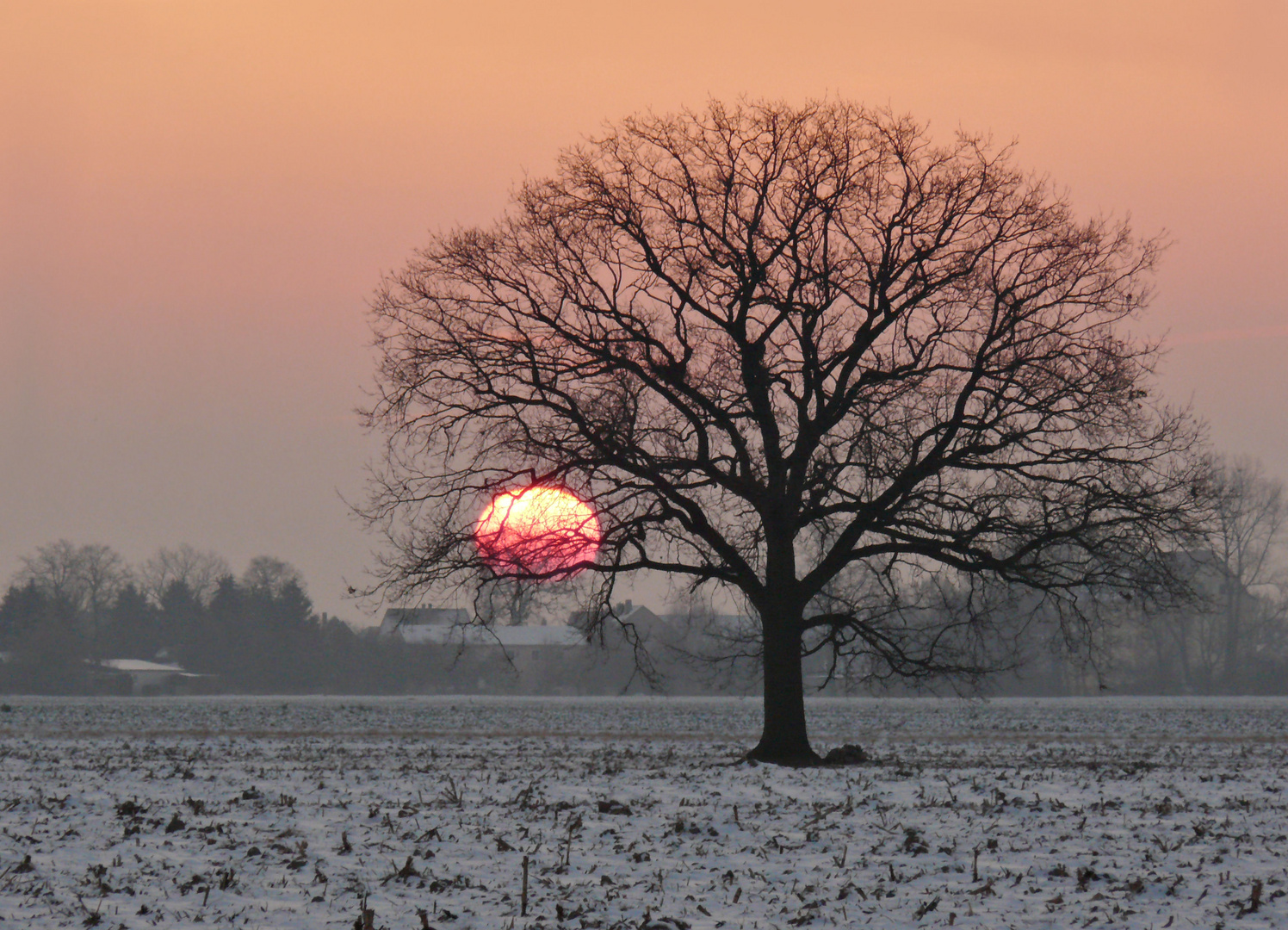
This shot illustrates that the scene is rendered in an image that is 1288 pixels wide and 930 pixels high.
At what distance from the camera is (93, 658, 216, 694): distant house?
98.4m

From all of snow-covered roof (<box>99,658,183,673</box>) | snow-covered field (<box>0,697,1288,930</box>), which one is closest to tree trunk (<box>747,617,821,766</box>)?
snow-covered field (<box>0,697,1288,930</box>)

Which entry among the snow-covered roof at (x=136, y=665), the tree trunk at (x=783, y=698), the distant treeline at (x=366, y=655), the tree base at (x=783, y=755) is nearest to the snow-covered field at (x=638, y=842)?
the tree base at (x=783, y=755)

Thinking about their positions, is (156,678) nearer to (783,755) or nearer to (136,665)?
(136,665)

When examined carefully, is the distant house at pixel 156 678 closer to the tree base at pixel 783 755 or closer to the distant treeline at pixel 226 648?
the distant treeline at pixel 226 648

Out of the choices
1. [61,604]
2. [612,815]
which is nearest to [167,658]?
[61,604]

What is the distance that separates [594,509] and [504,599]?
2.29 metres

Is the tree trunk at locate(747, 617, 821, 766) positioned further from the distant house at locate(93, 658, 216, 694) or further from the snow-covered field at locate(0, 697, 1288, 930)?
the distant house at locate(93, 658, 216, 694)

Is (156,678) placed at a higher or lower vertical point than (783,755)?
lower

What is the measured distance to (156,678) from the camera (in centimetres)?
10431

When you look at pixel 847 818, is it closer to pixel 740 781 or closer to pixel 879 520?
pixel 740 781

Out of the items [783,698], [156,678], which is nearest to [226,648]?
[156,678]

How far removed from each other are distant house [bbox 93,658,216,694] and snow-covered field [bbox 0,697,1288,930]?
8606 cm

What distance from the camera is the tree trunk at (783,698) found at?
64.3ft

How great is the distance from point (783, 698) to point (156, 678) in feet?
315
